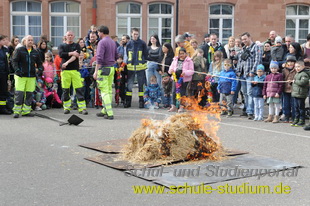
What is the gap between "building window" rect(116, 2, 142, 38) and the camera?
25.7 m

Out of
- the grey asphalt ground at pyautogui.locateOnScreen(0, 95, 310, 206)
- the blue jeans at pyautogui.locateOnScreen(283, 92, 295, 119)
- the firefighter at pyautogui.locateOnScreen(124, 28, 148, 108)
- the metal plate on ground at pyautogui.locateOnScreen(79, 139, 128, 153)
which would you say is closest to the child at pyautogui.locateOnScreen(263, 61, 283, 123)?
the blue jeans at pyautogui.locateOnScreen(283, 92, 295, 119)

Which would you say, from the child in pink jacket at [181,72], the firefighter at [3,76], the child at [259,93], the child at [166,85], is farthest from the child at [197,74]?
the firefighter at [3,76]

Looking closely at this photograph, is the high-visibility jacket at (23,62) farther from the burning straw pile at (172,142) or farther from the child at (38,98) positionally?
the burning straw pile at (172,142)

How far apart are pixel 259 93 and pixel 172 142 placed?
5.65 metres

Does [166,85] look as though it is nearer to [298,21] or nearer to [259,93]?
[259,93]

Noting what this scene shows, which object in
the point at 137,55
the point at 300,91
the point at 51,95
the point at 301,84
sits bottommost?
the point at 51,95

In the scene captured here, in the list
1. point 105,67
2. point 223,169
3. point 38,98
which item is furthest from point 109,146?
point 38,98

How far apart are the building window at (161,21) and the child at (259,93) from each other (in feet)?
41.7

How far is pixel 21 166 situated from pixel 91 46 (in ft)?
27.9

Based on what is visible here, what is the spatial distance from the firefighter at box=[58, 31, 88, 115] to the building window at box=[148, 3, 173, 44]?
11.9 metres

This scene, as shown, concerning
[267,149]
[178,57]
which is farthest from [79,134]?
[178,57]

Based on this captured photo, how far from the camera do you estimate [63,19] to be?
84.0 ft

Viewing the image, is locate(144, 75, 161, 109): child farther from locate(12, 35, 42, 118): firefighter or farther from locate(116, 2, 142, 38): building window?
locate(116, 2, 142, 38): building window

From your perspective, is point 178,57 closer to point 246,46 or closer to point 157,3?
point 246,46
